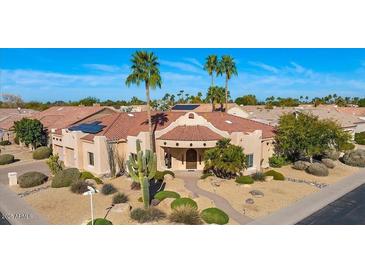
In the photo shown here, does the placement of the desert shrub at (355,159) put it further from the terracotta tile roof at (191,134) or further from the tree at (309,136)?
the terracotta tile roof at (191,134)

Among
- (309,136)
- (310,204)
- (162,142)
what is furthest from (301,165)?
(162,142)

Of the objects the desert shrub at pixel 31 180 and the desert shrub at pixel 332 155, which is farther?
the desert shrub at pixel 332 155

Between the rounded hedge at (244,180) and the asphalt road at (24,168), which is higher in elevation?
the rounded hedge at (244,180)

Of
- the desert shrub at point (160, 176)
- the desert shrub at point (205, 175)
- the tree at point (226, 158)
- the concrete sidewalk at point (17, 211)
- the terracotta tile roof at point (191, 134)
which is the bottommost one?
the concrete sidewalk at point (17, 211)

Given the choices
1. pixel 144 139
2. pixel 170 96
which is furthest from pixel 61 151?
pixel 170 96

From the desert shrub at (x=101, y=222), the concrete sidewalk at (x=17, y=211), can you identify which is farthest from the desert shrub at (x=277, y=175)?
the concrete sidewalk at (x=17, y=211)

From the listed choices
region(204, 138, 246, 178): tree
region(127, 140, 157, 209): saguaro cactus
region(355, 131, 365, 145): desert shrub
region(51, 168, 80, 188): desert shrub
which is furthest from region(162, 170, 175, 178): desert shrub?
region(355, 131, 365, 145): desert shrub

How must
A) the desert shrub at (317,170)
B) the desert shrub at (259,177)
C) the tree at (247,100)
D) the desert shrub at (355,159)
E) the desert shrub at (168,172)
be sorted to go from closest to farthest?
the desert shrub at (259,177) → the desert shrub at (168,172) → the desert shrub at (317,170) → the desert shrub at (355,159) → the tree at (247,100)
